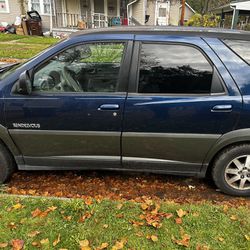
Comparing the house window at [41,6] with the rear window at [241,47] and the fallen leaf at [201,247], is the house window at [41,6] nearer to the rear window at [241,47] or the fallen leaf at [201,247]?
the rear window at [241,47]

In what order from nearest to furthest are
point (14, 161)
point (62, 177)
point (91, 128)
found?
point (91, 128)
point (14, 161)
point (62, 177)

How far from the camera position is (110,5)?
1978 centimetres

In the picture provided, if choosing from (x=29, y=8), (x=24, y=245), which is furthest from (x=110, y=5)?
(x=24, y=245)

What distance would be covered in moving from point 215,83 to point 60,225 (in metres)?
2.05

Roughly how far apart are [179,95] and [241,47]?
817 millimetres

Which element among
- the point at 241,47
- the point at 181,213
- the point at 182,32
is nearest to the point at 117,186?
the point at 181,213

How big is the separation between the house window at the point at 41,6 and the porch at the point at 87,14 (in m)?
0.67

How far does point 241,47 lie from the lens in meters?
2.76

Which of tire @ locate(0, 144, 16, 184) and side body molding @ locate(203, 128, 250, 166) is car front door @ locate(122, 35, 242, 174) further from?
tire @ locate(0, 144, 16, 184)

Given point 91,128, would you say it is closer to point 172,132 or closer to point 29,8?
point 172,132

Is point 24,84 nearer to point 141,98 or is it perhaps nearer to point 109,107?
point 109,107

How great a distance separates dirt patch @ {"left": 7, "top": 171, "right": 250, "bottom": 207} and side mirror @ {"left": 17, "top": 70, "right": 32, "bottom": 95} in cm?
115

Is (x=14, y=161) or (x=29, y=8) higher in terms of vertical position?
(x=29, y=8)

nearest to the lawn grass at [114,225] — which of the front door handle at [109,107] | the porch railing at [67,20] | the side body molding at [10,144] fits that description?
the side body molding at [10,144]
